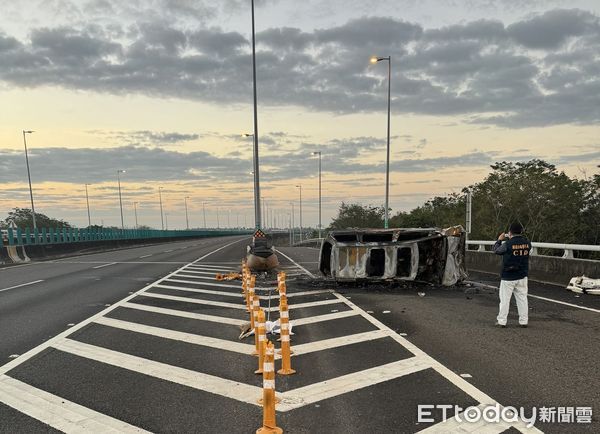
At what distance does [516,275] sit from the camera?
805 centimetres

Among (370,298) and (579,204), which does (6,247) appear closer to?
(370,298)

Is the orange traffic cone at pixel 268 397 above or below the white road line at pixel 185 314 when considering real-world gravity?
above

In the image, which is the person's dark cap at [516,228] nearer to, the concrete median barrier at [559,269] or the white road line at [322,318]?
the white road line at [322,318]

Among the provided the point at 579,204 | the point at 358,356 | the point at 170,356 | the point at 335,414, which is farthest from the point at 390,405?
the point at 579,204

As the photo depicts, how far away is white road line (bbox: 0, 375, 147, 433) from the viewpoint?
4215mm

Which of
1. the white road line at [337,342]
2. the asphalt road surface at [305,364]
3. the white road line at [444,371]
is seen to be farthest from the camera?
the white road line at [337,342]

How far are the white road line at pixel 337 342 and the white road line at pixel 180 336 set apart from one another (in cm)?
75

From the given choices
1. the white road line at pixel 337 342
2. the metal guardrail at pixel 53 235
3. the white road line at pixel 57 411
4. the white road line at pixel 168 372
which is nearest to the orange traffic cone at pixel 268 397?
the white road line at pixel 168 372

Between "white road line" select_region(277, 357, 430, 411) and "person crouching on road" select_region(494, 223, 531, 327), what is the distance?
2.66 m

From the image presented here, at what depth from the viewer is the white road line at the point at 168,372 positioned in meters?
5.05

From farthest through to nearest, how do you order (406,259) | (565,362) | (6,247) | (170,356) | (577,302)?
(6,247)
(406,259)
(577,302)
(170,356)
(565,362)

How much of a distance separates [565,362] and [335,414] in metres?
3.40

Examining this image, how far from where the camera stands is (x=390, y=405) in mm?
4625

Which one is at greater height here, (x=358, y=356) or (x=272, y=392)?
(x=272, y=392)
